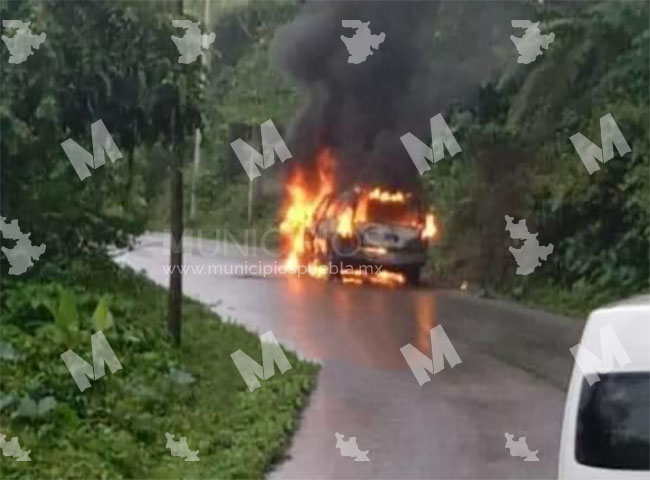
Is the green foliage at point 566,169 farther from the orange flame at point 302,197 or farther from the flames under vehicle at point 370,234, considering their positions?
the orange flame at point 302,197

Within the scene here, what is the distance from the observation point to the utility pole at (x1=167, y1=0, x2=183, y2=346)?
8031 millimetres

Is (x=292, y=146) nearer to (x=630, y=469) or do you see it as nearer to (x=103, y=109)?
(x=103, y=109)

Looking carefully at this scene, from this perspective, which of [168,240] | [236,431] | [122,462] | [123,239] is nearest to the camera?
[122,462]

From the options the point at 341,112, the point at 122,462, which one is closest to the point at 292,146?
the point at 341,112

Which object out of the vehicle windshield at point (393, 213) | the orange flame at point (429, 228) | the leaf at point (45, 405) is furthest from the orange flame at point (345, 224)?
the leaf at point (45, 405)

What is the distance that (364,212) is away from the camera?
15.6 metres

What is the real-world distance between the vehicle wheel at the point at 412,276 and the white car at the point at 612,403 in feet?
40.7

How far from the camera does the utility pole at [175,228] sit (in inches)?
316

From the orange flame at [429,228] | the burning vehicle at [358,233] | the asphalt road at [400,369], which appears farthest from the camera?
the orange flame at [429,228]

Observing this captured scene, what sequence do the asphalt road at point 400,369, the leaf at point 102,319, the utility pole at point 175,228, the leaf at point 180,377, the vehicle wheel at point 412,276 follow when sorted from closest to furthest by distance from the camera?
the asphalt road at point 400,369 → the leaf at point 180,377 → the leaf at point 102,319 → the utility pole at point 175,228 → the vehicle wheel at point 412,276

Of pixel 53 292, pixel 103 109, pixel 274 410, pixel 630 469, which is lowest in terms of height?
pixel 274 410

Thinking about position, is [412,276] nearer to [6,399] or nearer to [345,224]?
[345,224]

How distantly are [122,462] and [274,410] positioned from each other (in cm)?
165

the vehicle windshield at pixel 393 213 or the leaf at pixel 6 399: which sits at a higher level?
the vehicle windshield at pixel 393 213
